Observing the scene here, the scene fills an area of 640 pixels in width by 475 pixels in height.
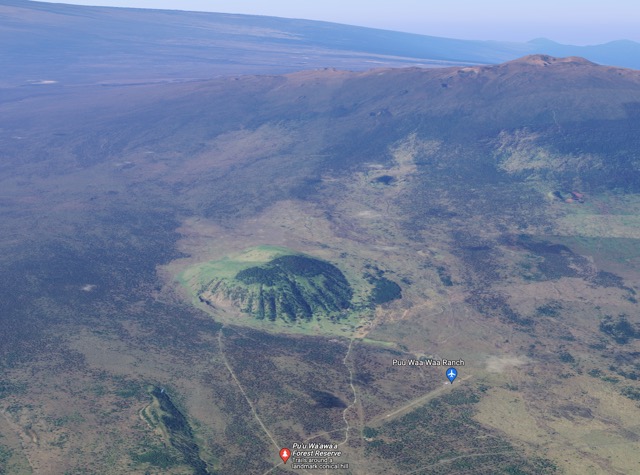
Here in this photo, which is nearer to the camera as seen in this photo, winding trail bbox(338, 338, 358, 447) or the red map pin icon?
the red map pin icon

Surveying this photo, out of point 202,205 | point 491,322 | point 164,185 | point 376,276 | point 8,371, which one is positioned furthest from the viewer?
point 164,185

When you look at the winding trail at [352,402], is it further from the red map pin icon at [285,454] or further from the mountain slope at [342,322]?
the red map pin icon at [285,454]

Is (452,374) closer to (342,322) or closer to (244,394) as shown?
(342,322)

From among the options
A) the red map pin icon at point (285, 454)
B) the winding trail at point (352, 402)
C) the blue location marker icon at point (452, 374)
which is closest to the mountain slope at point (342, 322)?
the winding trail at point (352, 402)

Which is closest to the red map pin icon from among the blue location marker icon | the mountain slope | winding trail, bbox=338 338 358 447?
the mountain slope

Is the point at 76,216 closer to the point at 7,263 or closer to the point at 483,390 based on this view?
the point at 7,263

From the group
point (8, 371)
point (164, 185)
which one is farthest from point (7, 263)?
point (164, 185)

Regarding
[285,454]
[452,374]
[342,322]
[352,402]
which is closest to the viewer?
[285,454]

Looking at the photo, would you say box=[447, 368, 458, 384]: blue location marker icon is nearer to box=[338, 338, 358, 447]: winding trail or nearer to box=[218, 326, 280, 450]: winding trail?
box=[338, 338, 358, 447]: winding trail

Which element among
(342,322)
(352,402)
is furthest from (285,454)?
(342,322)

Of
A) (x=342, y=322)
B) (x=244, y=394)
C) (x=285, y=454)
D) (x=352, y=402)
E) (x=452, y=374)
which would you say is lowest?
(x=244, y=394)

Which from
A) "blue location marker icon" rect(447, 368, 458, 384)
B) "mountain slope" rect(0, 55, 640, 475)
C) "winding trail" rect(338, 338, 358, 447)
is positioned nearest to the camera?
"mountain slope" rect(0, 55, 640, 475)
